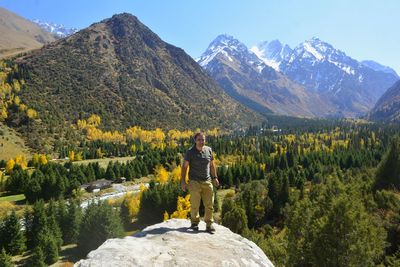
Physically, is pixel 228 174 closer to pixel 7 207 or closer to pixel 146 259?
pixel 7 207

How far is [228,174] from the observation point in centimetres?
12850

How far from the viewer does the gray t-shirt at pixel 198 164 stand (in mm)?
16906

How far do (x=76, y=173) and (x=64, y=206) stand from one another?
1728 inches

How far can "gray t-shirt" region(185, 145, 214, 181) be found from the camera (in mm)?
16906

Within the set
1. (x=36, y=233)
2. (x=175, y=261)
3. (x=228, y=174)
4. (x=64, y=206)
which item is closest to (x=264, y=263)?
(x=175, y=261)

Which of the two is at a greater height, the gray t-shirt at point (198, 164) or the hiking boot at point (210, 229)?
the gray t-shirt at point (198, 164)

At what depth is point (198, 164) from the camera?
17.0 metres

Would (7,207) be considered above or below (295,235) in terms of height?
below

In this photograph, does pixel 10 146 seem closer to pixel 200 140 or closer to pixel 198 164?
pixel 198 164

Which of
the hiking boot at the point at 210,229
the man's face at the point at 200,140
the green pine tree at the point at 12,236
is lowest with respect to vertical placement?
the green pine tree at the point at 12,236

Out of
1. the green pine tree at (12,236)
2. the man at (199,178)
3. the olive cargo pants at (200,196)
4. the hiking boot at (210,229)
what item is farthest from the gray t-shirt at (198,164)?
the green pine tree at (12,236)

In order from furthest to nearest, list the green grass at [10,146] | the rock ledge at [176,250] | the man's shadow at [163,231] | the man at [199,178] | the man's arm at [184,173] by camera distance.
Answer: the green grass at [10,146] < the man at [199,178] < the man's arm at [184,173] < the man's shadow at [163,231] < the rock ledge at [176,250]

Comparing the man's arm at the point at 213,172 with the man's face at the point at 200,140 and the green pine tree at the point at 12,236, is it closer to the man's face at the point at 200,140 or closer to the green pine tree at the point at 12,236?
the man's face at the point at 200,140

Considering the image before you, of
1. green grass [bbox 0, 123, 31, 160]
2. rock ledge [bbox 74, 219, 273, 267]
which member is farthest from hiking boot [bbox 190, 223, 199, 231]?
green grass [bbox 0, 123, 31, 160]
